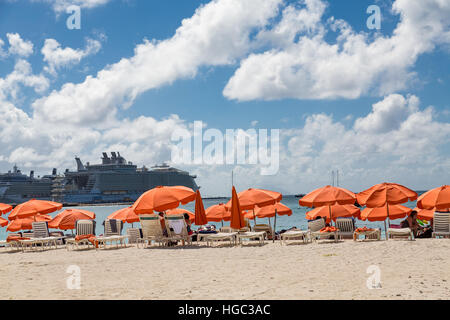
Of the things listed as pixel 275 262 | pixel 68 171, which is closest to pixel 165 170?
pixel 68 171

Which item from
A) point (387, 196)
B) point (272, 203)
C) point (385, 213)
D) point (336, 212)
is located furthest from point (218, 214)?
point (387, 196)

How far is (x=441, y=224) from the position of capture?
443 inches

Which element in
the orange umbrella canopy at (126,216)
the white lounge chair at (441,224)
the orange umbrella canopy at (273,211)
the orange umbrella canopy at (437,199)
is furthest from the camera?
the orange umbrella canopy at (273,211)

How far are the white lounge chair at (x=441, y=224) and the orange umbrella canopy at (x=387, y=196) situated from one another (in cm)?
74

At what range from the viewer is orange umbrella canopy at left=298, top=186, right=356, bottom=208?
11.5 metres

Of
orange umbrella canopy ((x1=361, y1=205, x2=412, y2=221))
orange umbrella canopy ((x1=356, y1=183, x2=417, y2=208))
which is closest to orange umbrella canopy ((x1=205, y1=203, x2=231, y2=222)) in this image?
orange umbrella canopy ((x1=361, y1=205, x2=412, y2=221))

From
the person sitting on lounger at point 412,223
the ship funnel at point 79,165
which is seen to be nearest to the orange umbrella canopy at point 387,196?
the person sitting on lounger at point 412,223

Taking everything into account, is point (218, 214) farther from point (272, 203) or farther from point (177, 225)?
point (177, 225)

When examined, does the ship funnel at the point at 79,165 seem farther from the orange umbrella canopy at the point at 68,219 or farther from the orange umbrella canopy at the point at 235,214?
the orange umbrella canopy at the point at 235,214

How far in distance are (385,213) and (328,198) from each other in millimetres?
2985

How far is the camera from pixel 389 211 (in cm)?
1337

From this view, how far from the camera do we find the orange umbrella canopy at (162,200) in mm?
10727

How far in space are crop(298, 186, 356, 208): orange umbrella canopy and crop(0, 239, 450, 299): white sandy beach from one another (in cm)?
165
